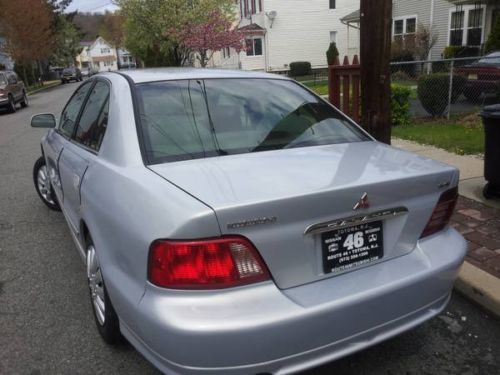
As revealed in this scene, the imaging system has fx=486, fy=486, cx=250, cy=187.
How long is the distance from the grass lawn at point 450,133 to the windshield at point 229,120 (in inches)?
188

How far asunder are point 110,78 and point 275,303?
81.2 inches

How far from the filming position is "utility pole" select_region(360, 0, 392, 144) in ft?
14.4

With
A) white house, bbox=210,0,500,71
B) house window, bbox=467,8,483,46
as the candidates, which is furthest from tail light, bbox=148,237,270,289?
white house, bbox=210,0,500,71

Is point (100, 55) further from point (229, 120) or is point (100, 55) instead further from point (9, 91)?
point (229, 120)

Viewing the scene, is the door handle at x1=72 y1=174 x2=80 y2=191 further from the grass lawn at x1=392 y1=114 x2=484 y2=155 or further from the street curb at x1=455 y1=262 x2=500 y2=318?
the grass lawn at x1=392 y1=114 x2=484 y2=155

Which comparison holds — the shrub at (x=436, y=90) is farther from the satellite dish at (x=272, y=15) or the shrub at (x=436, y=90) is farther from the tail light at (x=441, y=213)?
the satellite dish at (x=272, y=15)

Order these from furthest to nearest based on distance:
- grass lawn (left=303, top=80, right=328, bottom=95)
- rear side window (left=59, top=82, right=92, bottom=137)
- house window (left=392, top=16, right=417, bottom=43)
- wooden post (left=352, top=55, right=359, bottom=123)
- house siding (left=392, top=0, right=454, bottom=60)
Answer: house window (left=392, top=16, right=417, bottom=43) → house siding (left=392, top=0, right=454, bottom=60) → grass lawn (left=303, top=80, right=328, bottom=95) → wooden post (left=352, top=55, right=359, bottom=123) → rear side window (left=59, top=82, right=92, bottom=137)

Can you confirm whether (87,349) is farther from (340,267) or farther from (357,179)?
(357,179)

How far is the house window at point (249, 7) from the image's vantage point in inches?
1285

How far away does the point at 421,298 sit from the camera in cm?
233

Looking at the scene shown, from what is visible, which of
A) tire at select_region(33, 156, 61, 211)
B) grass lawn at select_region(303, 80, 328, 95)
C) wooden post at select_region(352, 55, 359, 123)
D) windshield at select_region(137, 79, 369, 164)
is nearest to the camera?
windshield at select_region(137, 79, 369, 164)

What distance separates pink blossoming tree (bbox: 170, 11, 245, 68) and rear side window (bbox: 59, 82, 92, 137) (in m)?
22.3

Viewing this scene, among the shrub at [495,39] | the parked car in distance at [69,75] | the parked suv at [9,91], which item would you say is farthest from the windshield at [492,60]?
the parked car in distance at [69,75]

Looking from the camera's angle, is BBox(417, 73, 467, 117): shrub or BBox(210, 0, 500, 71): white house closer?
BBox(417, 73, 467, 117): shrub
